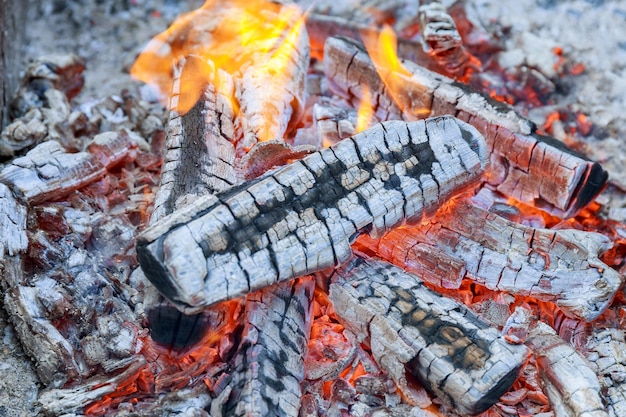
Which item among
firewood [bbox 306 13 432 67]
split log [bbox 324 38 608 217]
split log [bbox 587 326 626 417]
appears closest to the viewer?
split log [bbox 587 326 626 417]

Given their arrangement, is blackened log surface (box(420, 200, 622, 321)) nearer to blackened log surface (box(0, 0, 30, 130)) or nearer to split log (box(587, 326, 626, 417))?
split log (box(587, 326, 626, 417))

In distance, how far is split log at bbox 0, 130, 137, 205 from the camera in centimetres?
244

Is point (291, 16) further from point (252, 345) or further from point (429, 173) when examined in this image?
point (252, 345)

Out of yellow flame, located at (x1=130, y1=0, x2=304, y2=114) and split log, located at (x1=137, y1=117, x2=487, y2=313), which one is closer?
split log, located at (x1=137, y1=117, x2=487, y2=313)

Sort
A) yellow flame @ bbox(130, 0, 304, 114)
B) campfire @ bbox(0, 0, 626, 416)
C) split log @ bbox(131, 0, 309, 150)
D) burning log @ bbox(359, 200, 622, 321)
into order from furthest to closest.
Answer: yellow flame @ bbox(130, 0, 304, 114) → split log @ bbox(131, 0, 309, 150) → burning log @ bbox(359, 200, 622, 321) → campfire @ bbox(0, 0, 626, 416)

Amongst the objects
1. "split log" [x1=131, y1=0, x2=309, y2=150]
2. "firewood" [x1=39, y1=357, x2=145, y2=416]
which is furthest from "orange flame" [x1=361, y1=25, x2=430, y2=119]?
"firewood" [x1=39, y1=357, x2=145, y2=416]

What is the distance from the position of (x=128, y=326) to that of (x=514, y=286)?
144cm

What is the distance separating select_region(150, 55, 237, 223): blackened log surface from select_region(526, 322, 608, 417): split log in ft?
4.31

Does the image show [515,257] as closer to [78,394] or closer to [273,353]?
[273,353]

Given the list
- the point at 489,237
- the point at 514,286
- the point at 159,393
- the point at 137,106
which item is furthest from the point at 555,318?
the point at 137,106

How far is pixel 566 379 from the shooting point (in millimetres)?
2018

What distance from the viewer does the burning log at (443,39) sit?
306 cm

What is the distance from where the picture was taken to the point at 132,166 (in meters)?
2.85

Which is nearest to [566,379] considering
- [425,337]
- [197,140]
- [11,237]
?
[425,337]
